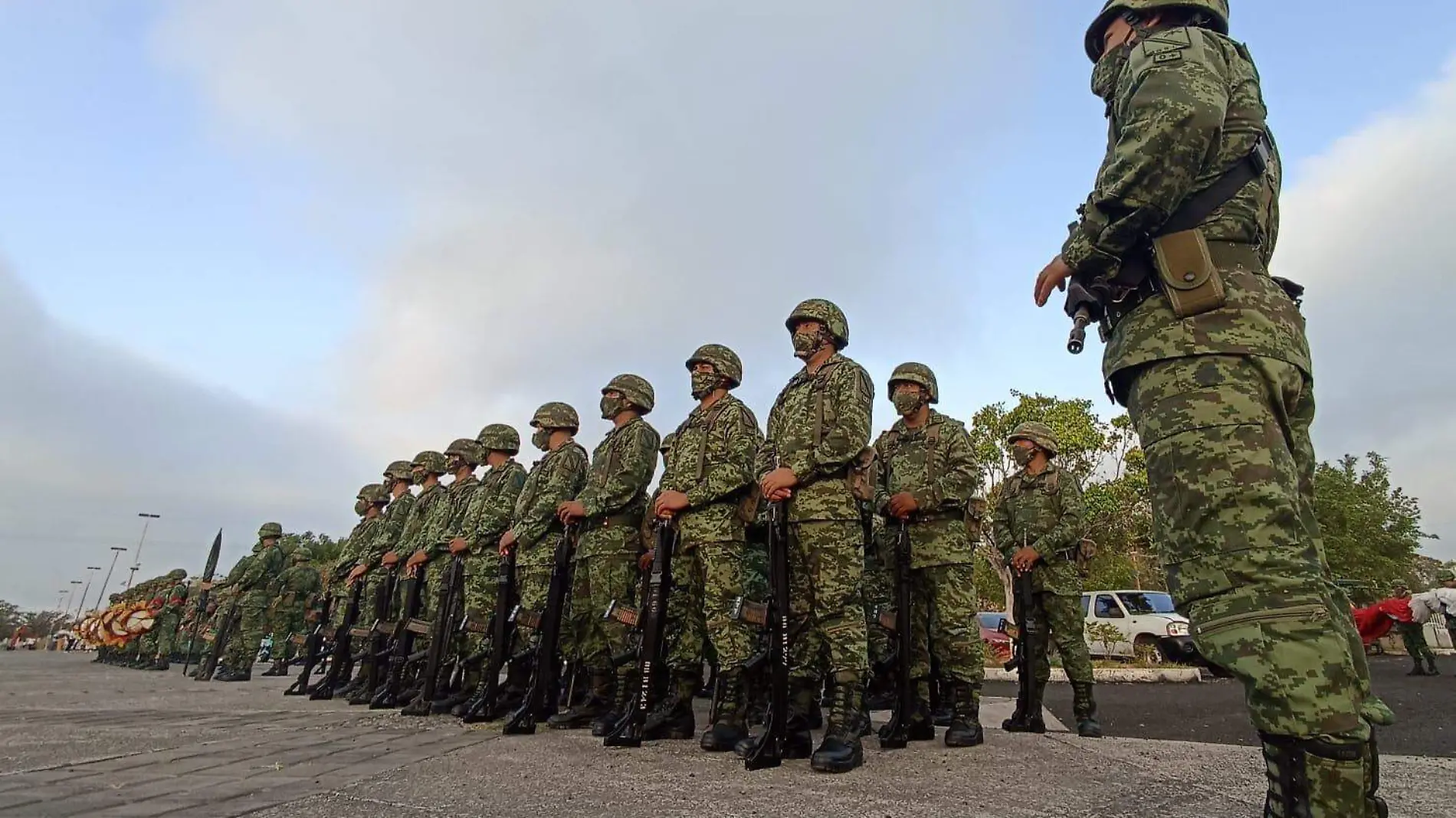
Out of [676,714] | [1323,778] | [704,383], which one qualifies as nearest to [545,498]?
[704,383]

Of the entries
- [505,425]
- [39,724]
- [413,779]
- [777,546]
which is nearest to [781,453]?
[777,546]

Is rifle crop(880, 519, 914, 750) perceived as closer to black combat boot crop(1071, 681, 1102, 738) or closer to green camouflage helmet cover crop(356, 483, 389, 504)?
black combat boot crop(1071, 681, 1102, 738)

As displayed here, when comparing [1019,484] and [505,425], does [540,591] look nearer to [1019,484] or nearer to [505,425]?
[505,425]

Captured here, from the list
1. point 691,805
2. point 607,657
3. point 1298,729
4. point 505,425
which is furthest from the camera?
point 505,425

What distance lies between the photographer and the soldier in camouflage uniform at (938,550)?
4.41 meters

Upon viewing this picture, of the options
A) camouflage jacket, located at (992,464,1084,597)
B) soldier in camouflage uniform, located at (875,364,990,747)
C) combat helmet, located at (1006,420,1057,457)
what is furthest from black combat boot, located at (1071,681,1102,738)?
combat helmet, located at (1006,420,1057,457)

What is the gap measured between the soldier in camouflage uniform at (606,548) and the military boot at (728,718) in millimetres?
1071

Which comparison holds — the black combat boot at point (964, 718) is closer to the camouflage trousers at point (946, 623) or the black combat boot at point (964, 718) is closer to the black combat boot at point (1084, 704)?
the camouflage trousers at point (946, 623)

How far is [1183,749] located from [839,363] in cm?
263

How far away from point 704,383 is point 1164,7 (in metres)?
3.39

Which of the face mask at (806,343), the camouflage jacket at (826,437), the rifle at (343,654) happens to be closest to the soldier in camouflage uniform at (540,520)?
the camouflage jacket at (826,437)

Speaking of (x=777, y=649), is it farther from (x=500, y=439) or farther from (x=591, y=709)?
(x=500, y=439)

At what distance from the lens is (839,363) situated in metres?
4.21

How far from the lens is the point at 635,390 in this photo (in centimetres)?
605
